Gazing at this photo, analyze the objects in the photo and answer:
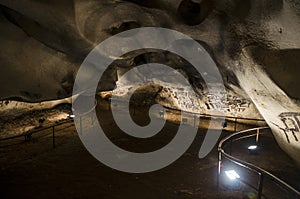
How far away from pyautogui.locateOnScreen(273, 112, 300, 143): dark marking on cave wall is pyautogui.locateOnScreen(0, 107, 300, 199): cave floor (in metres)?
1.32

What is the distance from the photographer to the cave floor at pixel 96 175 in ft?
17.8

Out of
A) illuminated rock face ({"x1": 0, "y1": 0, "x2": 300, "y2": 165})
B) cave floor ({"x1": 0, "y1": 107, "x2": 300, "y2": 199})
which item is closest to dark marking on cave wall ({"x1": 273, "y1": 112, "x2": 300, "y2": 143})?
illuminated rock face ({"x1": 0, "y1": 0, "x2": 300, "y2": 165})

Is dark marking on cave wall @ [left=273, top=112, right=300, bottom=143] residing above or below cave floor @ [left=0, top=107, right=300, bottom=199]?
above

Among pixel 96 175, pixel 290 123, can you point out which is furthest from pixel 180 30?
pixel 96 175

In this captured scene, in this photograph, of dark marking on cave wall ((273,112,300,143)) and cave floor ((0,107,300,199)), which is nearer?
dark marking on cave wall ((273,112,300,143))

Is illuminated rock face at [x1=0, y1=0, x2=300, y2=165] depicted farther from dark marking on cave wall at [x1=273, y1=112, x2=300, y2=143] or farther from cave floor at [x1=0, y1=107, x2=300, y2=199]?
cave floor at [x1=0, y1=107, x2=300, y2=199]

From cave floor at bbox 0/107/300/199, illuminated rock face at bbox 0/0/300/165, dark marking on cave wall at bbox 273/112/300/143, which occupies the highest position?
illuminated rock face at bbox 0/0/300/165

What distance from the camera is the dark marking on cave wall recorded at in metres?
5.09

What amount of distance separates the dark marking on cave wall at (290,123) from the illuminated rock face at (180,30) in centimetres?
3

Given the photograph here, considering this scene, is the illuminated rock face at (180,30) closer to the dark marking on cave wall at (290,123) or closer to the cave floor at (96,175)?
the dark marking on cave wall at (290,123)

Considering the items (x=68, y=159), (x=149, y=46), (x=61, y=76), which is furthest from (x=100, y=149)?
(x=149, y=46)

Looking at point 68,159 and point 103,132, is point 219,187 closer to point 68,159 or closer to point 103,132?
point 68,159

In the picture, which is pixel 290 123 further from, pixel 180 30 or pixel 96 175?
pixel 96 175

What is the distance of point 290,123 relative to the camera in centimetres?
534
